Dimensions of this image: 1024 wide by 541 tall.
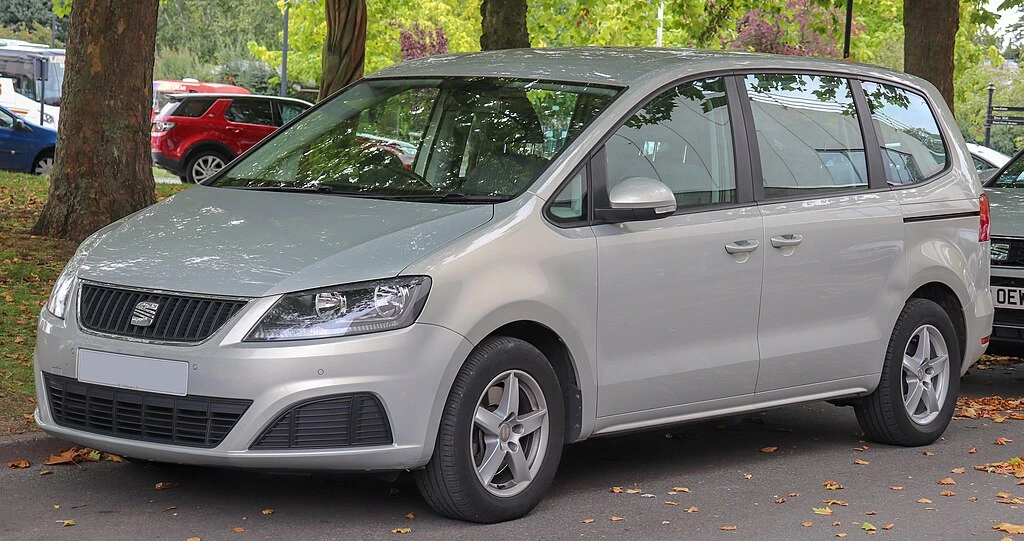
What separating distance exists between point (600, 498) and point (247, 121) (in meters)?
22.6

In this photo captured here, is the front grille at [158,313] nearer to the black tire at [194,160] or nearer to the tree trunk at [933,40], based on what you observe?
the tree trunk at [933,40]

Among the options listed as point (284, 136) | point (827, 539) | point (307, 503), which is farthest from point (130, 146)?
point (827, 539)

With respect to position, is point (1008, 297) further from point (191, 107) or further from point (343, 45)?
point (191, 107)

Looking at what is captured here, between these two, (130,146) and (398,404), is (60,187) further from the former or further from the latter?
(398,404)

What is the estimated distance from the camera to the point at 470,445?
562cm

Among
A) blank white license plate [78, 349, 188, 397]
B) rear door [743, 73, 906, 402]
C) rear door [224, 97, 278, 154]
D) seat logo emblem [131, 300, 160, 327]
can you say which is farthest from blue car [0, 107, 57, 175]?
seat logo emblem [131, 300, 160, 327]

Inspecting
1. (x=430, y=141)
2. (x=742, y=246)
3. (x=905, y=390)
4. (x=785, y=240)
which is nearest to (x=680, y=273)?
(x=742, y=246)

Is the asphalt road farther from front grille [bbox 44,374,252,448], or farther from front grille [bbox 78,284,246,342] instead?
front grille [bbox 78,284,246,342]

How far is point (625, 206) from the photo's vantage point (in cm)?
603

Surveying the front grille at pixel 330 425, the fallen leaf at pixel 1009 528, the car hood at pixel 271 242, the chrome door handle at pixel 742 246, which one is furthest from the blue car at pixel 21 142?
the fallen leaf at pixel 1009 528

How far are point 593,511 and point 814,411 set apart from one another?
3309 millimetres

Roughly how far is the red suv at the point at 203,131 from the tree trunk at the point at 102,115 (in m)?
14.7

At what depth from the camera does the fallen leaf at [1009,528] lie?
6.05 metres

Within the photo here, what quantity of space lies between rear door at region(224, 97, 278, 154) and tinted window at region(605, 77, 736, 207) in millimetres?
21380
